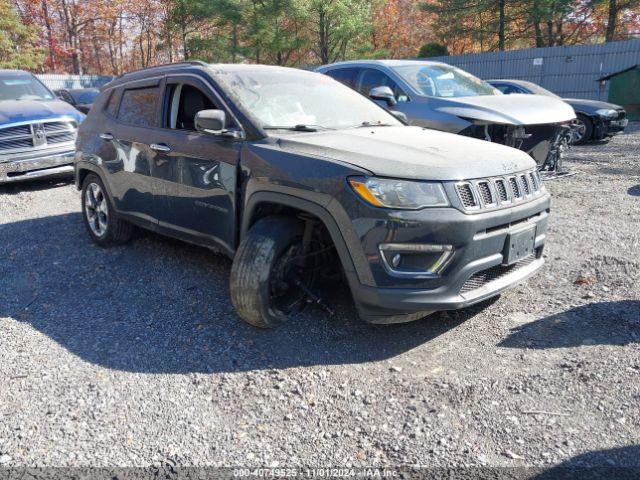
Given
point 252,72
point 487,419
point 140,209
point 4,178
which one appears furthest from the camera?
point 4,178

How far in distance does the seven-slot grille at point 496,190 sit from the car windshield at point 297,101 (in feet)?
4.16

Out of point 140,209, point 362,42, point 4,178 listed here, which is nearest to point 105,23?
point 362,42

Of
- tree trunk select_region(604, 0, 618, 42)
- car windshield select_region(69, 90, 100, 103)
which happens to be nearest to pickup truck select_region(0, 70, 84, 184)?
car windshield select_region(69, 90, 100, 103)

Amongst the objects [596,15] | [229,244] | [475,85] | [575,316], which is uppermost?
[596,15]

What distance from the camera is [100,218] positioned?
556 centimetres

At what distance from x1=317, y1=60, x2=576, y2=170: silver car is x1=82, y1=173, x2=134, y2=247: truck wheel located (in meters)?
3.11

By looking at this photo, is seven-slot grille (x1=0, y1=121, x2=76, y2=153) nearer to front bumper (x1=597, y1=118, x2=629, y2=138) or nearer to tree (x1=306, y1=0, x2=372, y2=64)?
front bumper (x1=597, y1=118, x2=629, y2=138)

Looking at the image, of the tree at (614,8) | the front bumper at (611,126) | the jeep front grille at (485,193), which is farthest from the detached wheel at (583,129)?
the tree at (614,8)

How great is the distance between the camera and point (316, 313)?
154 inches

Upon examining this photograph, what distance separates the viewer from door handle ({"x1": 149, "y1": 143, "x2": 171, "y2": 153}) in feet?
14.3

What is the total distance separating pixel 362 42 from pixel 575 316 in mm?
28199

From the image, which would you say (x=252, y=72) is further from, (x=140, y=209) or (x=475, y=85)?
(x=475, y=85)

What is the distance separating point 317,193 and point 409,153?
637 mm

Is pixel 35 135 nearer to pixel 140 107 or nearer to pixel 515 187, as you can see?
pixel 140 107
